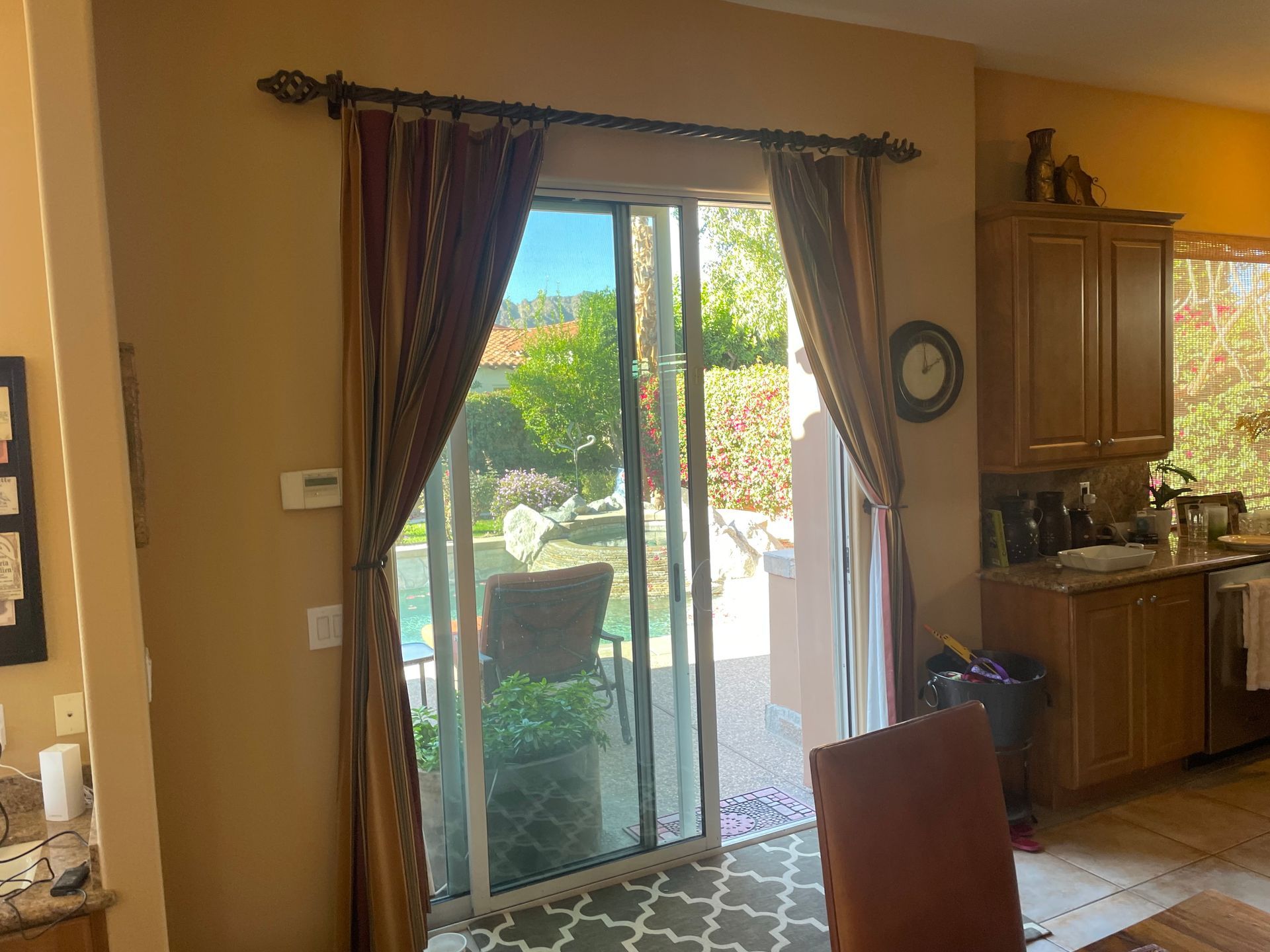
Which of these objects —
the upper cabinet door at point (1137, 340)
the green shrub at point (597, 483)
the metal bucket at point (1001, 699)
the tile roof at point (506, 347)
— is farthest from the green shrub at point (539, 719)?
the upper cabinet door at point (1137, 340)

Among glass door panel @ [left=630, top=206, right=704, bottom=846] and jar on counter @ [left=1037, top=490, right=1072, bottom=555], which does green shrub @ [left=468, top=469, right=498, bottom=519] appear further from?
jar on counter @ [left=1037, top=490, right=1072, bottom=555]

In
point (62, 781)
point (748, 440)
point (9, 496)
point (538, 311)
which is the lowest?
point (62, 781)

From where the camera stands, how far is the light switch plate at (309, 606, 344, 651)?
8.50ft

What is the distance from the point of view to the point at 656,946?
2711 millimetres

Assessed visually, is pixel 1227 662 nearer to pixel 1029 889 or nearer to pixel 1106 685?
pixel 1106 685

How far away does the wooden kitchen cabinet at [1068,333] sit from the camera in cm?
361

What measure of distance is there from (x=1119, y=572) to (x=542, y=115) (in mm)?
2781

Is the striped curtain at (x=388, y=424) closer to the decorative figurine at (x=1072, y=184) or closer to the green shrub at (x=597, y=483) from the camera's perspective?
→ the green shrub at (x=597, y=483)

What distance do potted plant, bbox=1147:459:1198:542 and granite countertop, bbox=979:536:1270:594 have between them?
0.15m

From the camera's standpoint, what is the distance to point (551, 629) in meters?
3.04

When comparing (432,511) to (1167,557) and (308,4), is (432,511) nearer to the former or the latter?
(308,4)

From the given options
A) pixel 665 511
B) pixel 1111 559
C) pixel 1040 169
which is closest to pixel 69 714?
pixel 665 511

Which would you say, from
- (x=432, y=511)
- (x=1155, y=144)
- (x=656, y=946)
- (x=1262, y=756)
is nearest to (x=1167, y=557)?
(x=1262, y=756)

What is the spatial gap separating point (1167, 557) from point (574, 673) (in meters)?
2.64
